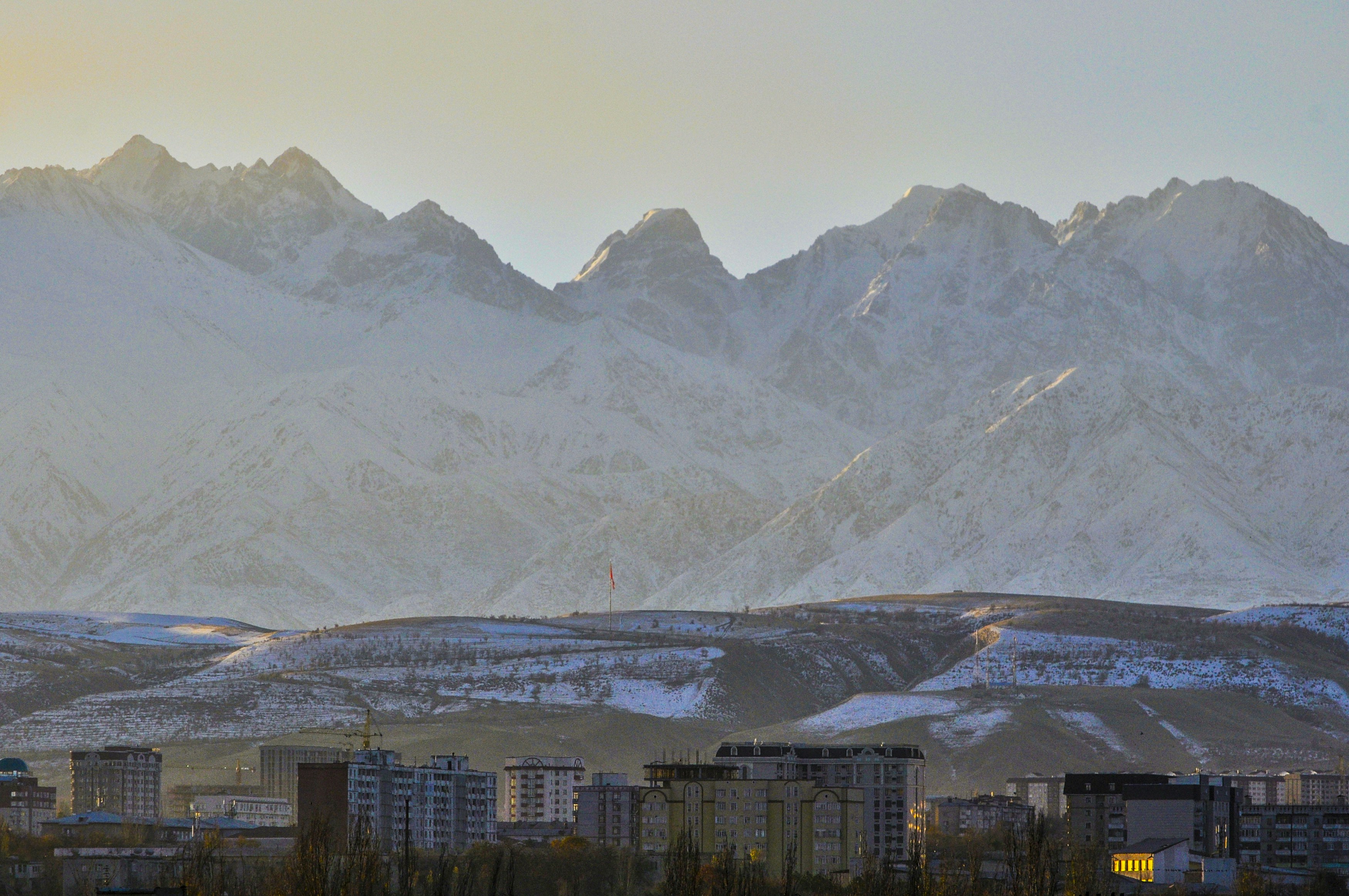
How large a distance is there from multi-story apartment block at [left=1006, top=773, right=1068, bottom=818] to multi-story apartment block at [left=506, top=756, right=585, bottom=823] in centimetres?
2806

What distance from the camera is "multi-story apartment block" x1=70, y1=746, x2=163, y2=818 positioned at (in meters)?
175

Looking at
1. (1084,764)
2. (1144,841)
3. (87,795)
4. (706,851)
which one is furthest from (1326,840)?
(87,795)

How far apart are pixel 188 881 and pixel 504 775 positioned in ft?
307

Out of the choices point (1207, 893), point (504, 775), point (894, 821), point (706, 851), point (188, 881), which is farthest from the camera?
point (504, 775)

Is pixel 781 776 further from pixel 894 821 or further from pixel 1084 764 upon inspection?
pixel 1084 764

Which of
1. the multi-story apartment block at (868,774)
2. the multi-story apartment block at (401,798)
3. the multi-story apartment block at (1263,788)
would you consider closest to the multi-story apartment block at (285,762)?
the multi-story apartment block at (401,798)

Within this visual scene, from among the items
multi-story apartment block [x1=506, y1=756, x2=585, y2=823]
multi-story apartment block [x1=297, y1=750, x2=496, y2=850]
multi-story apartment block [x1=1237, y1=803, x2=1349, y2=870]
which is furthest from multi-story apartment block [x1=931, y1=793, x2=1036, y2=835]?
multi-story apartment block [x1=297, y1=750, x2=496, y2=850]

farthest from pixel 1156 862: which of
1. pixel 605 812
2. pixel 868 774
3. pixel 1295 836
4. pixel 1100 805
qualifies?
pixel 605 812

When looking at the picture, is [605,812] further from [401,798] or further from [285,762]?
[285,762]

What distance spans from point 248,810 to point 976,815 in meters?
43.3

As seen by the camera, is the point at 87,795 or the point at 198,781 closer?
the point at 87,795

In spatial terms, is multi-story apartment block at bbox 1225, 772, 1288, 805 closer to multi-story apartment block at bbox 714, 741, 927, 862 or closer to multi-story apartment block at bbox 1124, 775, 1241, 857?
multi-story apartment block at bbox 714, 741, 927, 862

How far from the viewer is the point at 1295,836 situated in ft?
465

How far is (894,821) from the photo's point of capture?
470 feet
